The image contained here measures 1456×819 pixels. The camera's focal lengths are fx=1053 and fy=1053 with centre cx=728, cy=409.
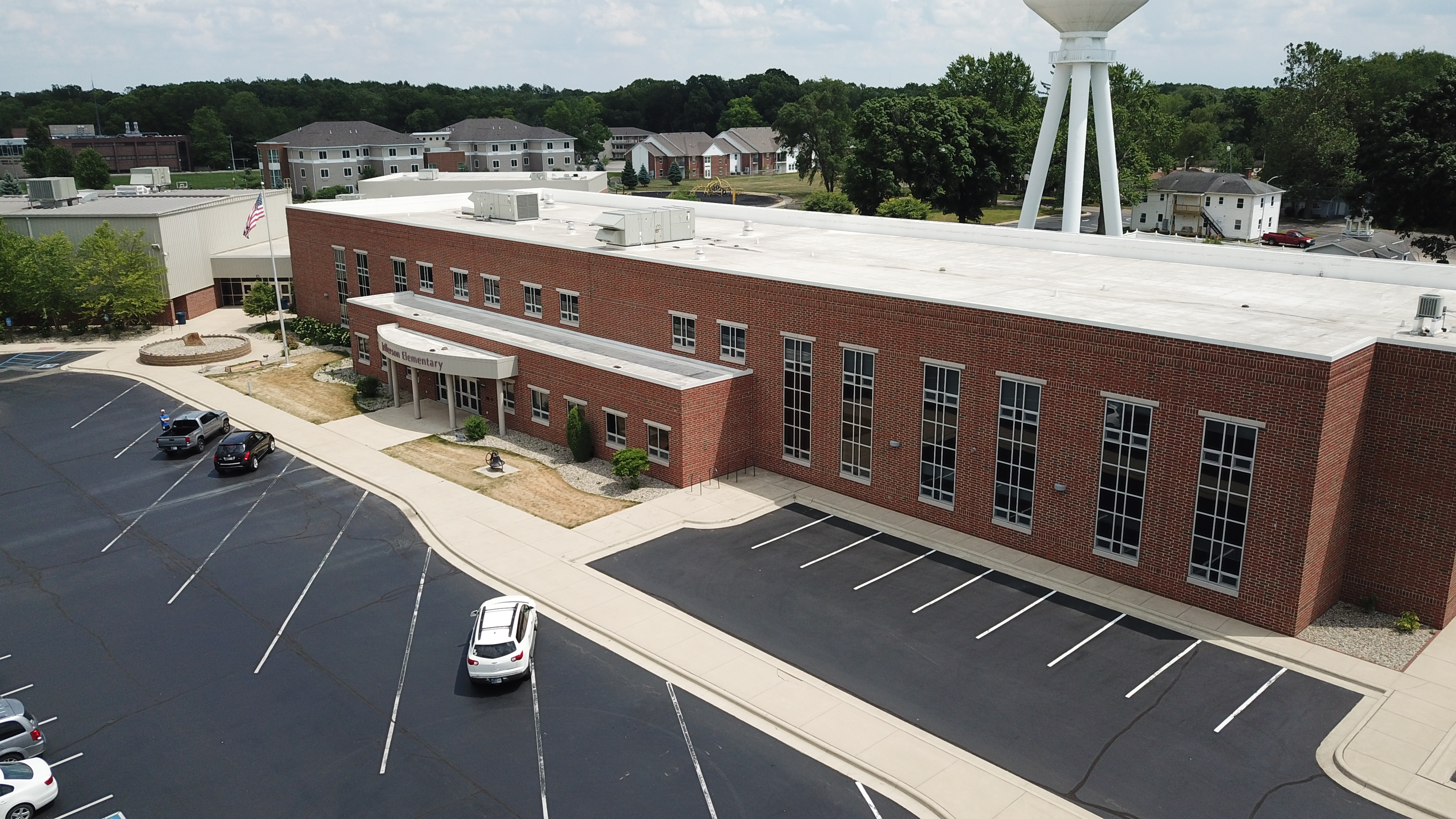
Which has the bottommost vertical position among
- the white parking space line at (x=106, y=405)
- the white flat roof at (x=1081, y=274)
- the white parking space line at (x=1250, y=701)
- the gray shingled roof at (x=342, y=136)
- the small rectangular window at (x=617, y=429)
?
the white parking space line at (x=1250, y=701)

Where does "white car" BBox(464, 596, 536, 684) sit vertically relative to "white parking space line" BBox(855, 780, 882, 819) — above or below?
above

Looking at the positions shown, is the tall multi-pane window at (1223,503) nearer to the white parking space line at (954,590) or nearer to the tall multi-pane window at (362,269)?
the white parking space line at (954,590)

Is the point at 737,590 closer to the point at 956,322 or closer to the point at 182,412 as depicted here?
the point at 956,322

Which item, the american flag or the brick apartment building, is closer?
the brick apartment building

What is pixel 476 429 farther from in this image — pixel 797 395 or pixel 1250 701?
pixel 1250 701

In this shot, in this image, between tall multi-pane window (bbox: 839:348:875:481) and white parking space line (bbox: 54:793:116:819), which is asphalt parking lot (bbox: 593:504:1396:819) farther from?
white parking space line (bbox: 54:793:116:819)

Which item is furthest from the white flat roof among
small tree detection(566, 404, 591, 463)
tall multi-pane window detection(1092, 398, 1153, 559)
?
small tree detection(566, 404, 591, 463)

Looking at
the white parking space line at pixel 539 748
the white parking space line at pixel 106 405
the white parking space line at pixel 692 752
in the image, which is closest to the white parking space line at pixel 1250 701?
the white parking space line at pixel 692 752

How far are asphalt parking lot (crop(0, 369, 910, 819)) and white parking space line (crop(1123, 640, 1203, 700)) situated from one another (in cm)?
776

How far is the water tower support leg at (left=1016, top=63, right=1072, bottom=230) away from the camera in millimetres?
Result: 64875

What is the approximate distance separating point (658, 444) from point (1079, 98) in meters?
38.6

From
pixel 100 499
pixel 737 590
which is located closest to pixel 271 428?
pixel 100 499

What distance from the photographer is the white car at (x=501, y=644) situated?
87.1ft

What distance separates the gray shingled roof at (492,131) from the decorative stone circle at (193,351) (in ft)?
370
